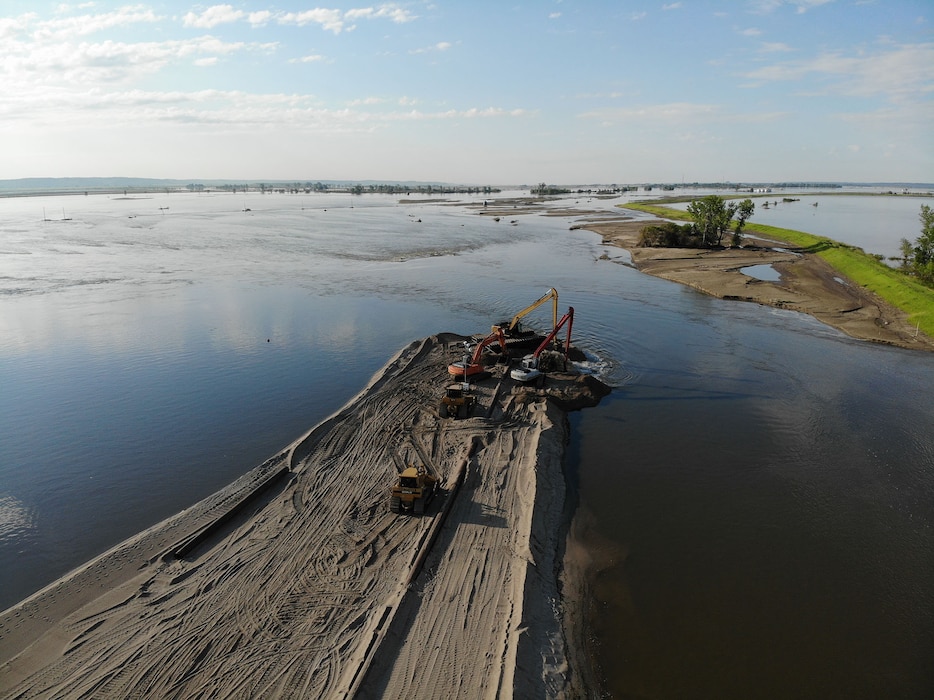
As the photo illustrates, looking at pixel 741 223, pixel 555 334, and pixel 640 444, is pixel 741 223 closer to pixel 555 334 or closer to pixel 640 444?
pixel 555 334

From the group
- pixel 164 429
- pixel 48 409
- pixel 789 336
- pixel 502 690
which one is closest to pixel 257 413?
pixel 164 429

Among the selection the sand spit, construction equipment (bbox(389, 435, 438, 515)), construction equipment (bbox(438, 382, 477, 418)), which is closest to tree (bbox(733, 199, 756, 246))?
construction equipment (bbox(438, 382, 477, 418))

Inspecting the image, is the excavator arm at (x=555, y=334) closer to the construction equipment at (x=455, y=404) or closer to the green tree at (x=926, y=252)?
the construction equipment at (x=455, y=404)

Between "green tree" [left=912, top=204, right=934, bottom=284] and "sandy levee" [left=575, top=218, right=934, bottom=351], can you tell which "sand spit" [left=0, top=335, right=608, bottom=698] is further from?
"green tree" [left=912, top=204, right=934, bottom=284]

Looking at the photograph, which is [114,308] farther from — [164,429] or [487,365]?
[487,365]

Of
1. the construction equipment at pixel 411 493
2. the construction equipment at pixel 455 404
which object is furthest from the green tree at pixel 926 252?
the construction equipment at pixel 411 493

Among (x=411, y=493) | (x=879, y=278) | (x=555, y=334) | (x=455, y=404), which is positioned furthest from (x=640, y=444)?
(x=879, y=278)
